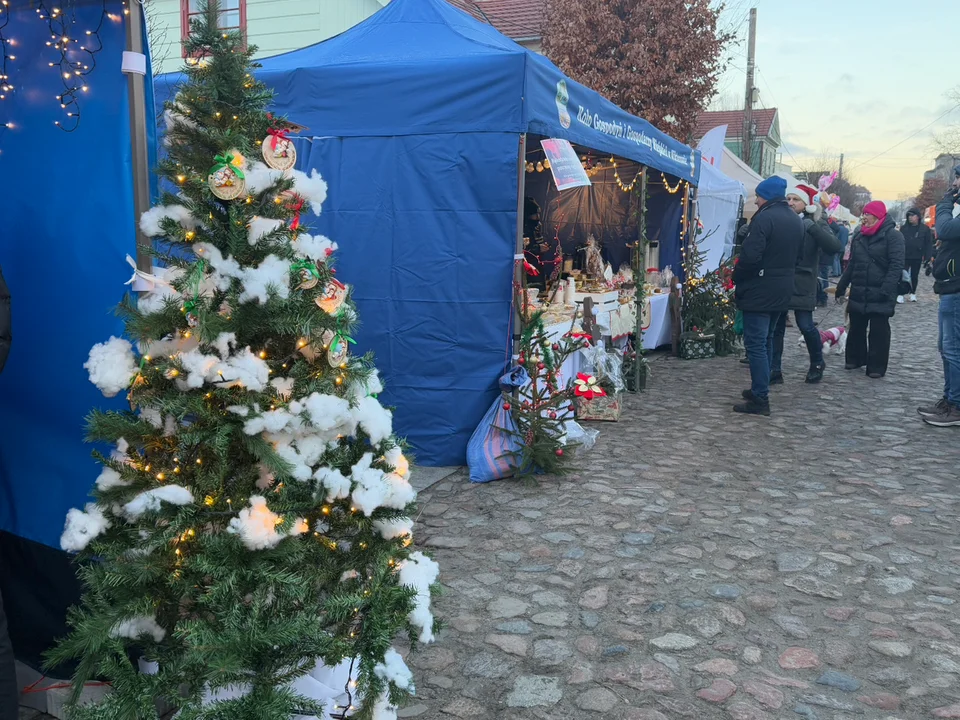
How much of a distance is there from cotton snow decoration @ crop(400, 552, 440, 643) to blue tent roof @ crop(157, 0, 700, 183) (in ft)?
11.8

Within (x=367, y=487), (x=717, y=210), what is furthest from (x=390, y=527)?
(x=717, y=210)

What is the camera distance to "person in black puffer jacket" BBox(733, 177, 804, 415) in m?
7.08

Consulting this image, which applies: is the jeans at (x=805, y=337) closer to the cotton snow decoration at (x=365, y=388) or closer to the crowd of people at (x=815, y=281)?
the crowd of people at (x=815, y=281)

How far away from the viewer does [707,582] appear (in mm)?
3846

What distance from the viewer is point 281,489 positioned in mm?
2275

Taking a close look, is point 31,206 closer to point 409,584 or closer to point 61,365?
point 61,365

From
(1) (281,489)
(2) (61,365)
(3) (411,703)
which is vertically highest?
(2) (61,365)

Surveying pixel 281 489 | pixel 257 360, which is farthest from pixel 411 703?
pixel 257 360

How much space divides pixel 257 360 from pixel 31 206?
1.15m

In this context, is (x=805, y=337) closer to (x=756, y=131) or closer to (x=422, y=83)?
(x=422, y=83)

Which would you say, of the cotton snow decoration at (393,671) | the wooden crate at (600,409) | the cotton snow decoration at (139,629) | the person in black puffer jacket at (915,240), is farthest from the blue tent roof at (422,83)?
the person in black puffer jacket at (915,240)

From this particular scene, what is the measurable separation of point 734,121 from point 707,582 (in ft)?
161

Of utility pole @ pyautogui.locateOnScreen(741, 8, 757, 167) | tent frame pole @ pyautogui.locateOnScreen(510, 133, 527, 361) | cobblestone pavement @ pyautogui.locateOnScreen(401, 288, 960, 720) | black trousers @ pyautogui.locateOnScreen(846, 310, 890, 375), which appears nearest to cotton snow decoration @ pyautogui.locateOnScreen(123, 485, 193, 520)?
cobblestone pavement @ pyautogui.locateOnScreen(401, 288, 960, 720)

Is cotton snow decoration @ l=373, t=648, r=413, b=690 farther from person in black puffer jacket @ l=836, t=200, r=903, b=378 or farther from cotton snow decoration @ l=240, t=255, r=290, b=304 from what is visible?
person in black puffer jacket @ l=836, t=200, r=903, b=378
